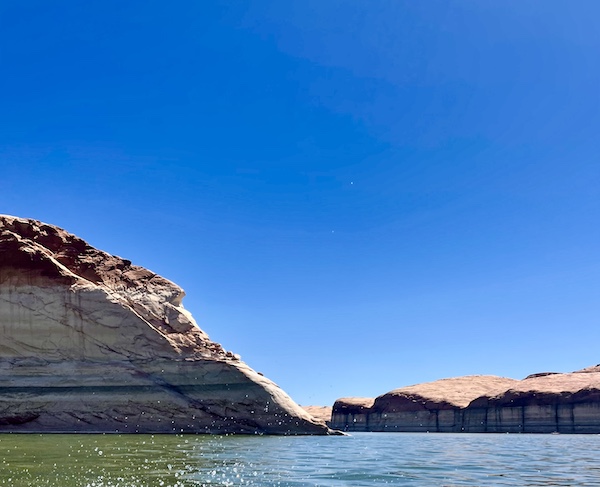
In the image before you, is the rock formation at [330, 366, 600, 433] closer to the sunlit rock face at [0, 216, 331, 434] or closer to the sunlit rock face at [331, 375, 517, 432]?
the sunlit rock face at [331, 375, 517, 432]

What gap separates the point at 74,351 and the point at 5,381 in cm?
432

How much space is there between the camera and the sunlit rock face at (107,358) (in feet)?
116

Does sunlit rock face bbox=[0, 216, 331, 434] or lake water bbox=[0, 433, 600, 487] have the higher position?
sunlit rock face bbox=[0, 216, 331, 434]

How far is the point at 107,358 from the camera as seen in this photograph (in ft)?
125

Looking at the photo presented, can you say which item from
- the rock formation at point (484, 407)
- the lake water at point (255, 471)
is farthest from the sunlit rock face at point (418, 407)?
the lake water at point (255, 471)

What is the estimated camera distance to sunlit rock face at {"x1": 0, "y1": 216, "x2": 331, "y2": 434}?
116 ft

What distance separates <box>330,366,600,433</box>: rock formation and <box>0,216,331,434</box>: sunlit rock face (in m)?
51.7

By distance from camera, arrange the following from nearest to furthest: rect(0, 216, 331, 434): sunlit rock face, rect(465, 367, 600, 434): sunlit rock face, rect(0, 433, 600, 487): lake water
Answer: rect(0, 433, 600, 487): lake water < rect(0, 216, 331, 434): sunlit rock face < rect(465, 367, 600, 434): sunlit rock face

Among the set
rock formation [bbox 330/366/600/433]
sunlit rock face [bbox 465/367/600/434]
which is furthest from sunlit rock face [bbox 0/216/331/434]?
rock formation [bbox 330/366/600/433]

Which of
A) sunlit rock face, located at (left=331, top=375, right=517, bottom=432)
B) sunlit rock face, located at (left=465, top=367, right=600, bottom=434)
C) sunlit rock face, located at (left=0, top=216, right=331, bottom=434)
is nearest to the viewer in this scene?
sunlit rock face, located at (left=0, top=216, right=331, bottom=434)

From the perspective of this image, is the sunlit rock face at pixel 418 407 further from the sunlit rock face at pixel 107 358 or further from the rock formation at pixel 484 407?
the sunlit rock face at pixel 107 358

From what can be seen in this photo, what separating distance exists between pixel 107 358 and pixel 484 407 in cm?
6683

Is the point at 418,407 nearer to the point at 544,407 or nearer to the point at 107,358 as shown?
the point at 544,407

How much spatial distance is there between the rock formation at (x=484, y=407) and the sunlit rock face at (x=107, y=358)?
51701mm
